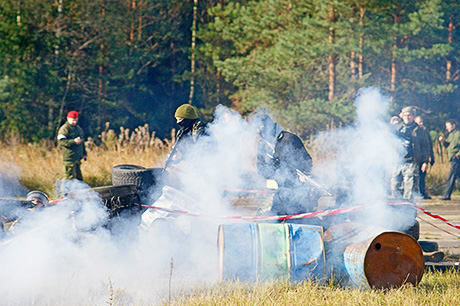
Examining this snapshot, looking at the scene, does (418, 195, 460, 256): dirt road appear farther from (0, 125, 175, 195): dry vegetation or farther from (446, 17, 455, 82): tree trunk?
(446, 17, 455, 82): tree trunk

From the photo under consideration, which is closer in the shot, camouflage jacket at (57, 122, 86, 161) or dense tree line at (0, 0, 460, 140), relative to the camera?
camouflage jacket at (57, 122, 86, 161)

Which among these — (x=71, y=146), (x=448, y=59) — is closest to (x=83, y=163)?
(x=71, y=146)

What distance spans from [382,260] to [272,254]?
1050 millimetres

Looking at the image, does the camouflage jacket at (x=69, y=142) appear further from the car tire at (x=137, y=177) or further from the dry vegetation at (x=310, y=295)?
the dry vegetation at (x=310, y=295)

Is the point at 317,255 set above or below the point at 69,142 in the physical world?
below

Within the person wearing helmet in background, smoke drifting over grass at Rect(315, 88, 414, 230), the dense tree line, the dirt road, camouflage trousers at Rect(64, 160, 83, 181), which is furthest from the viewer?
the dense tree line

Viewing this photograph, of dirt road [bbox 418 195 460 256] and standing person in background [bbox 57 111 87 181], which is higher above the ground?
standing person in background [bbox 57 111 87 181]

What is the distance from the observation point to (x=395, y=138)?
30.2 feet

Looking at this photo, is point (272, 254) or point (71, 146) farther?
point (71, 146)

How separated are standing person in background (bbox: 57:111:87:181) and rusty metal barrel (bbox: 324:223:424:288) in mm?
6648

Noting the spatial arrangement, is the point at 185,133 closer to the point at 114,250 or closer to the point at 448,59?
the point at 114,250

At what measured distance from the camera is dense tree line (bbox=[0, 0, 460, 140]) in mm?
18375

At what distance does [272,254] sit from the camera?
5.19 metres

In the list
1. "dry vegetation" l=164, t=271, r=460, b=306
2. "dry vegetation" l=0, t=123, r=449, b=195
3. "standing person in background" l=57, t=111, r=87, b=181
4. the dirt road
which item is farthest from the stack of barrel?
"dry vegetation" l=0, t=123, r=449, b=195
